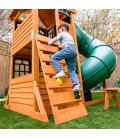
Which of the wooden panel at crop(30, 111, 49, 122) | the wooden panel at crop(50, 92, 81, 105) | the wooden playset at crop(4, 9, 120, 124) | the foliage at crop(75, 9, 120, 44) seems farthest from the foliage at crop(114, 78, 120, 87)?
the wooden panel at crop(30, 111, 49, 122)

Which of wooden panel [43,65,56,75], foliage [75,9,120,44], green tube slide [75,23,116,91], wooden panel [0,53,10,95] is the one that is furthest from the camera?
foliage [75,9,120,44]

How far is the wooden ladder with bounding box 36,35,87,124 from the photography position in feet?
10.9

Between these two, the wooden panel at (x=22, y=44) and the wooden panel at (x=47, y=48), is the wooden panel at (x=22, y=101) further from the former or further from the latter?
the wooden panel at (x=22, y=44)

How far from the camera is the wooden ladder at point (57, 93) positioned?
331 centimetres

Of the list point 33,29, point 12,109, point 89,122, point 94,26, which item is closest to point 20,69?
point 12,109

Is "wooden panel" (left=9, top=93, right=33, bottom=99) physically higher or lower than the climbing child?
lower

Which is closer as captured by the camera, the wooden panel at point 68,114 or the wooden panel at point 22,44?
the wooden panel at point 68,114

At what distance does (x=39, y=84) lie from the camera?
4.15 m

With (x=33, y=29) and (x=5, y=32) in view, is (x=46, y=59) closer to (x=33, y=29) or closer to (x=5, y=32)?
(x=33, y=29)

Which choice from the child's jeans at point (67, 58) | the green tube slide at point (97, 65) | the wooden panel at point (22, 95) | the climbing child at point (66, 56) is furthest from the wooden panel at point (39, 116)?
the green tube slide at point (97, 65)

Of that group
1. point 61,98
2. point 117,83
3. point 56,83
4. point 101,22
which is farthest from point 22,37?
point 101,22

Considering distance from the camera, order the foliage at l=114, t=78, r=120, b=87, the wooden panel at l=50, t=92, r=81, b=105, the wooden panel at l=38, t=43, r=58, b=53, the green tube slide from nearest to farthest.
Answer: the wooden panel at l=50, t=92, r=81, b=105, the wooden panel at l=38, t=43, r=58, b=53, the green tube slide, the foliage at l=114, t=78, r=120, b=87

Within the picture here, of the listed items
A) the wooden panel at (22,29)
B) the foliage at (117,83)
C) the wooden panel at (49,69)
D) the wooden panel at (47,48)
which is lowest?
the foliage at (117,83)

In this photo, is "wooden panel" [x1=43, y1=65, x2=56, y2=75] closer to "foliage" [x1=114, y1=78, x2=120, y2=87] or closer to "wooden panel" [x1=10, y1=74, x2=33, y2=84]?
"wooden panel" [x1=10, y1=74, x2=33, y2=84]
